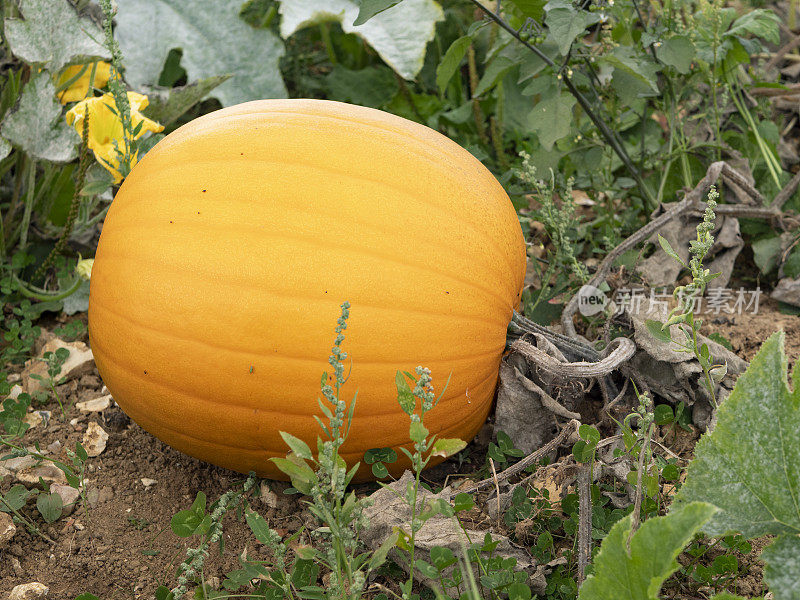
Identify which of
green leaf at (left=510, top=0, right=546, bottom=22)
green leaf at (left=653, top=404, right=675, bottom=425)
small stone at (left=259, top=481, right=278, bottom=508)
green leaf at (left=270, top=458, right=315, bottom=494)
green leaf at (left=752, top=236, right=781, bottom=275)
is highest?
green leaf at (left=510, top=0, right=546, bottom=22)

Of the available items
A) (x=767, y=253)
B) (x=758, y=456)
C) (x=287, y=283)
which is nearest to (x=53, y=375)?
(x=287, y=283)

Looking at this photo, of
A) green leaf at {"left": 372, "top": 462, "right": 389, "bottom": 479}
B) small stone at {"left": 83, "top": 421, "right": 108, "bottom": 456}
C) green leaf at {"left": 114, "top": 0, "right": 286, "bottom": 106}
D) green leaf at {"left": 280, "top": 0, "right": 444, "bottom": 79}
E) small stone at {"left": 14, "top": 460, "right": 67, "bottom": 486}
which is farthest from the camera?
green leaf at {"left": 114, "top": 0, "right": 286, "bottom": 106}

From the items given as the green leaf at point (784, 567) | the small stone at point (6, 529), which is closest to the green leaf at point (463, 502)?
the green leaf at point (784, 567)

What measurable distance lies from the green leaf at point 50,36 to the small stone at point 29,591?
149 centimetres

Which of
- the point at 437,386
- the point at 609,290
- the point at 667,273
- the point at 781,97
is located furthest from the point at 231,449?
the point at 781,97

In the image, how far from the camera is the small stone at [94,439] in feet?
6.99

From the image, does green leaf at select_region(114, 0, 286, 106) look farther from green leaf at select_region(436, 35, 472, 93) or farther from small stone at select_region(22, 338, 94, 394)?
small stone at select_region(22, 338, 94, 394)

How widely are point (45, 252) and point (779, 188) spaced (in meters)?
2.52

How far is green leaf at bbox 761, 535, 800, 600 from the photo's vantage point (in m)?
1.25

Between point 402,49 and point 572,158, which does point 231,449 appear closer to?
point 572,158

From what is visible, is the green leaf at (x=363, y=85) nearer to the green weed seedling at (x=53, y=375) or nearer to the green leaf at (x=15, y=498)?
the green weed seedling at (x=53, y=375)

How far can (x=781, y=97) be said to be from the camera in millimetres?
3090

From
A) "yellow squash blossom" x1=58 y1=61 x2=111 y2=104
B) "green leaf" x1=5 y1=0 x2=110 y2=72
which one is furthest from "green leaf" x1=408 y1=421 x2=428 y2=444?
"yellow squash blossom" x1=58 y1=61 x2=111 y2=104

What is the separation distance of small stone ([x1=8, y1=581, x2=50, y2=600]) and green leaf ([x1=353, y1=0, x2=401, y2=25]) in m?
1.54
